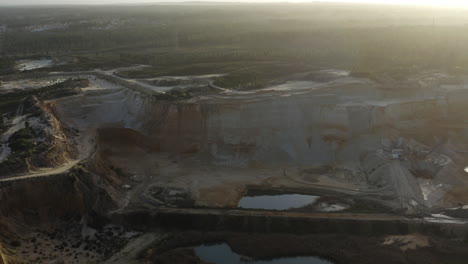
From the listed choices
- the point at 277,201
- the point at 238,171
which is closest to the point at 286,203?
the point at 277,201

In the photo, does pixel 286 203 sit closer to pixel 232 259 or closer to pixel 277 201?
pixel 277 201

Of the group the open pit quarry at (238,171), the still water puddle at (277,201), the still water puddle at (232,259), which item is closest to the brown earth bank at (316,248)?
the open pit quarry at (238,171)

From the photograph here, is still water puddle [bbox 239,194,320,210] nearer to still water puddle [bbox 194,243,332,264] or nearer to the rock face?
still water puddle [bbox 194,243,332,264]

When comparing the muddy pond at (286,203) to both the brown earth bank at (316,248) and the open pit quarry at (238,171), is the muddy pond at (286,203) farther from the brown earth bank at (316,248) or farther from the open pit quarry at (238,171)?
the brown earth bank at (316,248)

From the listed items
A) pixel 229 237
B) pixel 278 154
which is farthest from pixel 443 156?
pixel 229 237

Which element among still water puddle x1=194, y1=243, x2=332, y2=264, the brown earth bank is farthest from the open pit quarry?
still water puddle x1=194, y1=243, x2=332, y2=264

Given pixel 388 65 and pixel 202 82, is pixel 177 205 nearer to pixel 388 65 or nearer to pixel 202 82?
pixel 202 82

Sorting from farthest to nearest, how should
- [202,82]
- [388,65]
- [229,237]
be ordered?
1. [388,65]
2. [202,82]
3. [229,237]
